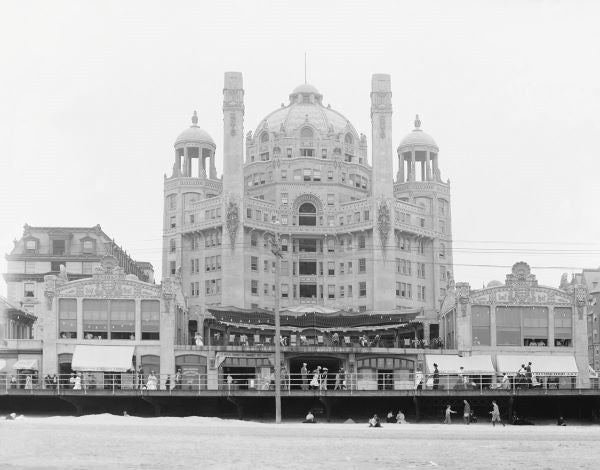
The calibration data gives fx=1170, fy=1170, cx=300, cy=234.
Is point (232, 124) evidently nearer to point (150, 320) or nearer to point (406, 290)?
point (406, 290)

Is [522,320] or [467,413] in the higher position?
[522,320]

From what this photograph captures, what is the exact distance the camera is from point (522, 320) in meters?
107

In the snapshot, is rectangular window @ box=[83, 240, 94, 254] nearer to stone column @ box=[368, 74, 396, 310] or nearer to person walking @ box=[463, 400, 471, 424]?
stone column @ box=[368, 74, 396, 310]

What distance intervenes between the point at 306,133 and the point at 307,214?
13.8 metres

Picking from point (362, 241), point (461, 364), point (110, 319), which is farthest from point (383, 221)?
point (110, 319)

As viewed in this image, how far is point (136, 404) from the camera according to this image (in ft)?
291

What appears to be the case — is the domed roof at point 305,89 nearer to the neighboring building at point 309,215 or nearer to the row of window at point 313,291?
the neighboring building at point 309,215

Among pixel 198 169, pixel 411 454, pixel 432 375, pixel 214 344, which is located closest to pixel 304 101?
pixel 198 169

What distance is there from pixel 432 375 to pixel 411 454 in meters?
34.7

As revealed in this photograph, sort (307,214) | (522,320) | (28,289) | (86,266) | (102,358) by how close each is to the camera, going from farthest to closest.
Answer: (86,266)
(28,289)
(307,214)
(522,320)
(102,358)

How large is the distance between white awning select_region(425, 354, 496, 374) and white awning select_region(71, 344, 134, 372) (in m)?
26.5

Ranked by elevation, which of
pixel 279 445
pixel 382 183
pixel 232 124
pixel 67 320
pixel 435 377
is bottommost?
pixel 279 445

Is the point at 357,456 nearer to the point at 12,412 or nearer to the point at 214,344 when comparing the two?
the point at 12,412

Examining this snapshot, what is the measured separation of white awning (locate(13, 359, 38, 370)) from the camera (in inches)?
3991
